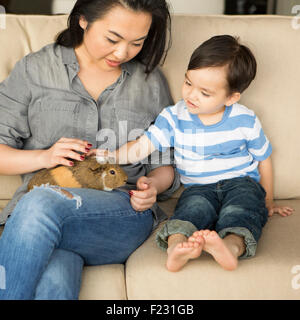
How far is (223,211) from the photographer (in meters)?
1.40

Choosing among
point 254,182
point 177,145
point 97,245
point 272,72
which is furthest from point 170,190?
point 272,72

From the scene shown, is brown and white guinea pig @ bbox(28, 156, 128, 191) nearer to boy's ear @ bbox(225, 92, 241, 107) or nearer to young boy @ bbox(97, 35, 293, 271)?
young boy @ bbox(97, 35, 293, 271)

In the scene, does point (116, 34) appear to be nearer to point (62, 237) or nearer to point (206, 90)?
point (206, 90)

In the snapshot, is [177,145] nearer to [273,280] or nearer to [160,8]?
[160,8]

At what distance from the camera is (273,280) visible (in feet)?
4.04

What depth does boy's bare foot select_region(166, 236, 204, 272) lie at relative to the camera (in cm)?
115

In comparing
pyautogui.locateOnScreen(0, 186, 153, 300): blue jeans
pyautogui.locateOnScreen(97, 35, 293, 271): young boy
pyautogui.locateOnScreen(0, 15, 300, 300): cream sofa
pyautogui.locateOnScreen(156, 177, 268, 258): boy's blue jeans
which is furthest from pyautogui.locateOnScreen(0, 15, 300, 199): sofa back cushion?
pyautogui.locateOnScreen(0, 186, 153, 300): blue jeans

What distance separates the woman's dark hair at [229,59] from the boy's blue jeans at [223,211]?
1.06 ft

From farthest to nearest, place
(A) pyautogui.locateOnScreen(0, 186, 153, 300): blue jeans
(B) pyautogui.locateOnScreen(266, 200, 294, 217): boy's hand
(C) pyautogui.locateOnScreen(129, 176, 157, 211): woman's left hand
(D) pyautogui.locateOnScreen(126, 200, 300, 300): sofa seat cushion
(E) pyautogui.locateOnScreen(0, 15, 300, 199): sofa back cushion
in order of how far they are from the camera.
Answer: (E) pyautogui.locateOnScreen(0, 15, 300, 199): sofa back cushion → (B) pyautogui.locateOnScreen(266, 200, 294, 217): boy's hand → (C) pyautogui.locateOnScreen(129, 176, 157, 211): woman's left hand → (D) pyautogui.locateOnScreen(126, 200, 300, 300): sofa seat cushion → (A) pyautogui.locateOnScreen(0, 186, 153, 300): blue jeans

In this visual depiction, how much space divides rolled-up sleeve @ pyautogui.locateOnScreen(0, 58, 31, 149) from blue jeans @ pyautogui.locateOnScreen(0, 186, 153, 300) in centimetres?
32

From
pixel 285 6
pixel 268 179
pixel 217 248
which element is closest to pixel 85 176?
pixel 217 248
